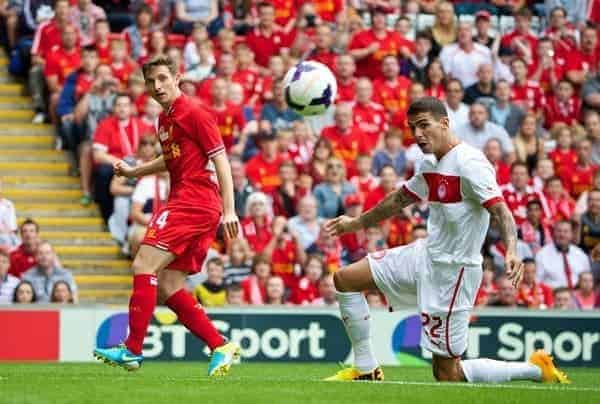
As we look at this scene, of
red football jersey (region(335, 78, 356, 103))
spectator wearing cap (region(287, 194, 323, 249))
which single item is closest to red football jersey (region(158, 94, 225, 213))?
spectator wearing cap (region(287, 194, 323, 249))

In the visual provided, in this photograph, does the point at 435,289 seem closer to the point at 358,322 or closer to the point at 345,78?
the point at 358,322

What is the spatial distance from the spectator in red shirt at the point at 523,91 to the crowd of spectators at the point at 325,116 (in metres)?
0.02

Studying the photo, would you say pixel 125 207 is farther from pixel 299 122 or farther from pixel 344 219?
pixel 344 219

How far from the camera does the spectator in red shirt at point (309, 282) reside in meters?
17.9

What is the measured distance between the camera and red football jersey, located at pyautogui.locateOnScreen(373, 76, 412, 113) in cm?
2083

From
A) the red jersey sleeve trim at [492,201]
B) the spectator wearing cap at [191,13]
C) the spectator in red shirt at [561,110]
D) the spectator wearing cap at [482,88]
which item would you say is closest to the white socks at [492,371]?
the red jersey sleeve trim at [492,201]

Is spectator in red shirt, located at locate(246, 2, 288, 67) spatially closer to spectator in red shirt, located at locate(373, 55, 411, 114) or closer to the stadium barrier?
spectator in red shirt, located at locate(373, 55, 411, 114)

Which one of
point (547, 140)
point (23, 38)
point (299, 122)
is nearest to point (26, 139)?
point (23, 38)

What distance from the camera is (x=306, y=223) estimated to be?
18.7 m

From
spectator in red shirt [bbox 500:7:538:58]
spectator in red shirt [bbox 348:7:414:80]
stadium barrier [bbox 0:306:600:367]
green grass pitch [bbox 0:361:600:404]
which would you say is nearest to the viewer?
green grass pitch [bbox 0:361:600:404]

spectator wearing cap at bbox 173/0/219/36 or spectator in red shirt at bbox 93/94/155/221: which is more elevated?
spectator wearing cap at bbox 173/0/219/36

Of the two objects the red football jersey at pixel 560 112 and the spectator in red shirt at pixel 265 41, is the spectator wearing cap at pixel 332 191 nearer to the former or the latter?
the spectator in red shirt at pixel 265 41

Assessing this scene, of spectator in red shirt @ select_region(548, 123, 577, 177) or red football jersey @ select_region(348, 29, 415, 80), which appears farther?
red football jersey @ select_region(348, 29, 415, 80)

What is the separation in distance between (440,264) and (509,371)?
0.87 metres
